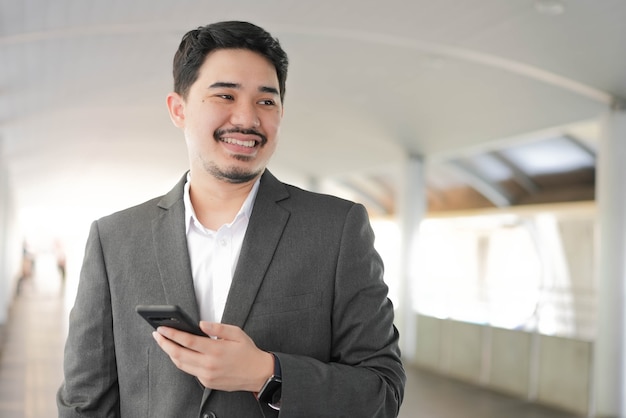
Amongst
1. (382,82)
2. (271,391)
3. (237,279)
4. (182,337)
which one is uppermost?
(382,82)

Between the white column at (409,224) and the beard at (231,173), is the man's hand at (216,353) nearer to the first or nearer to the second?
the beard at (231,173)

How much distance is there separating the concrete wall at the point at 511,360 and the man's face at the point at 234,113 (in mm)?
8828

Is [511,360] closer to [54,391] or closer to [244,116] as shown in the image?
[54,391]

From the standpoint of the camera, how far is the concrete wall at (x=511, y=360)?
9.76 m

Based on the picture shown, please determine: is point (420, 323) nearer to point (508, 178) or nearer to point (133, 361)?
point (508, 178)

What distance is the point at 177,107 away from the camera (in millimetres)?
1901

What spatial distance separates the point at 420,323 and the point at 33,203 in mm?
22522

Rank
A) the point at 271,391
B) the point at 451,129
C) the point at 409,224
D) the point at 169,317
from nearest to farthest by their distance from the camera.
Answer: the point at 169,317
the point at 271,391
the point at 451,129
the point at 409,224

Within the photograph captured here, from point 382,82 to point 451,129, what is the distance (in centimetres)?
212

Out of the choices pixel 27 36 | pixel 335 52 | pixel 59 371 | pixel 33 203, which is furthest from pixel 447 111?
pixel 33 203

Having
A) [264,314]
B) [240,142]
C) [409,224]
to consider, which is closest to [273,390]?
[264,314]

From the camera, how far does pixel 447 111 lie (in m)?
11.4

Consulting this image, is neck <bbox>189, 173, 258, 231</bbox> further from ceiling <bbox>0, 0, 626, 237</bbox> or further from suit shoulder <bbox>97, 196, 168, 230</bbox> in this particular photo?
ceiling <bbox>0, 0, 626, 237</bbox>

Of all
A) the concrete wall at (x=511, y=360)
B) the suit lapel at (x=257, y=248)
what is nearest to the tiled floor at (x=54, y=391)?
the concrete wall at (x=511, y=360)
